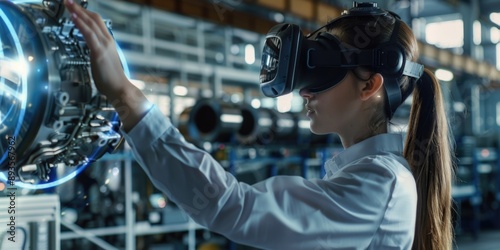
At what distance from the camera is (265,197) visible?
33.2 inches

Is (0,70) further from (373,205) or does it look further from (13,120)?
(373,205)

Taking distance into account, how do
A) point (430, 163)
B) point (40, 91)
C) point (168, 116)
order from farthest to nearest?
point (168, 116) → point (430, 163) → point (40, 91)

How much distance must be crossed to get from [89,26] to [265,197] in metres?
0.33

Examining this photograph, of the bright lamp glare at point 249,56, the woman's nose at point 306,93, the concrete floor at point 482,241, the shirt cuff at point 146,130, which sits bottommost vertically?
the concrete floor at point 482,241

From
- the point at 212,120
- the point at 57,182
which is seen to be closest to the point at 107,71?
the point at 57,182

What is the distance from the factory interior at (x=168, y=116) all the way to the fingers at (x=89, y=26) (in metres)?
0.14

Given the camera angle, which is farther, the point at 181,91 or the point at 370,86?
the point at 181,91

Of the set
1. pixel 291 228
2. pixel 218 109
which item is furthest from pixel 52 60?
pixel 218 109

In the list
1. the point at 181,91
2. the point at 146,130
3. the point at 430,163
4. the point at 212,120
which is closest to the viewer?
the point at 146,130

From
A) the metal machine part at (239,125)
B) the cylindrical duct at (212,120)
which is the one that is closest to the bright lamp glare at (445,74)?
the metal machine part at (239,125)

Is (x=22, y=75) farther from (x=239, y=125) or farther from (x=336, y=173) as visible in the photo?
(x=239, y=125)

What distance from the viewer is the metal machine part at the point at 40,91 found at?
936 millimetres

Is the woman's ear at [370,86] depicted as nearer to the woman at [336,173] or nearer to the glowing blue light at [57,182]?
the woman at [336,173]

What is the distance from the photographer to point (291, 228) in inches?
33.6
